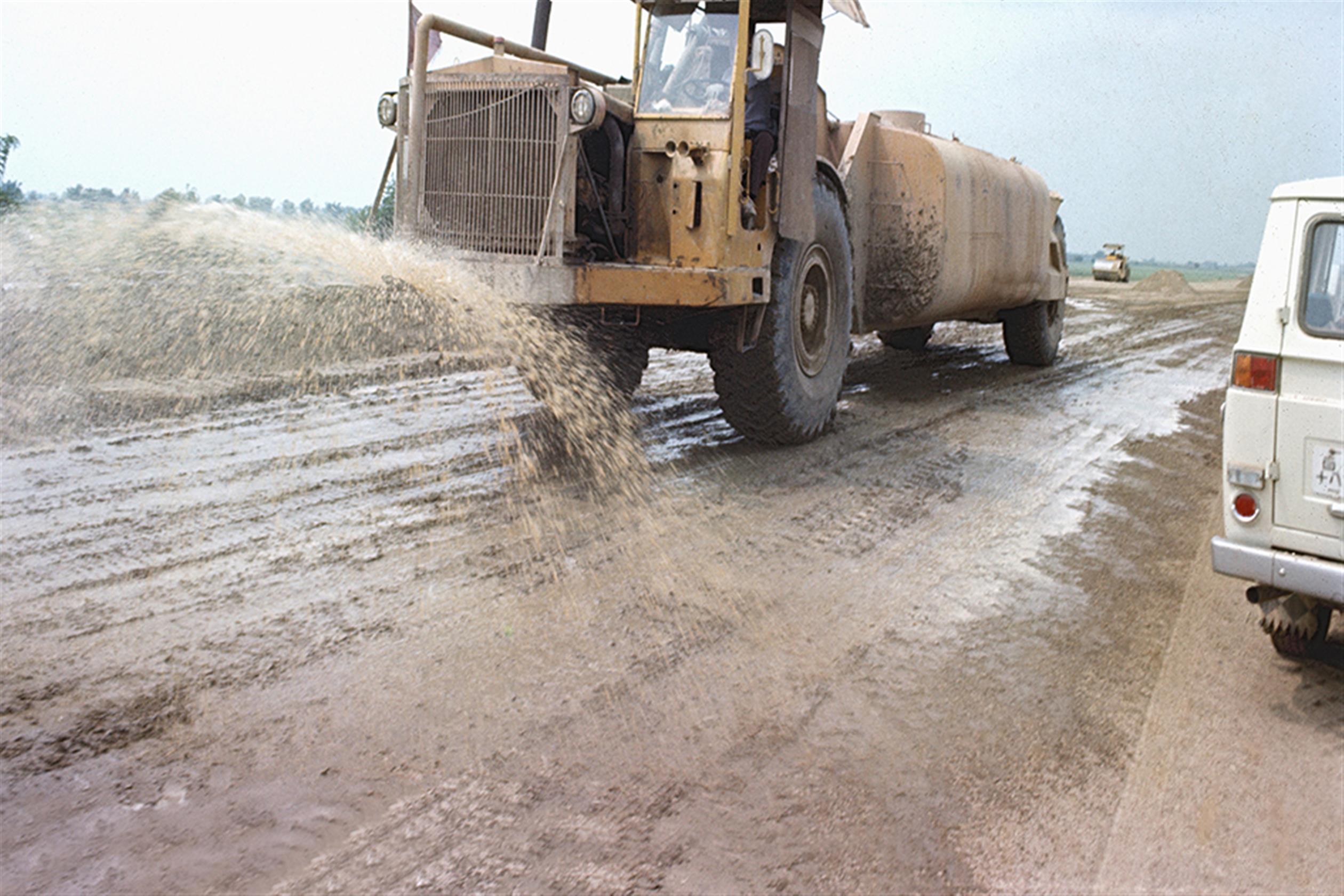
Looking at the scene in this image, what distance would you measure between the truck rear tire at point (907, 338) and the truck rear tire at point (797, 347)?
5203 millimetres

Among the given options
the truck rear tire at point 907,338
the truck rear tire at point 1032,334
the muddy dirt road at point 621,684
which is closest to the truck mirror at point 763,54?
the muddy dirt road at point 621,684

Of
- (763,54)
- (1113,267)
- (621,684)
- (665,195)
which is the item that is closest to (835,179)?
(763,54)

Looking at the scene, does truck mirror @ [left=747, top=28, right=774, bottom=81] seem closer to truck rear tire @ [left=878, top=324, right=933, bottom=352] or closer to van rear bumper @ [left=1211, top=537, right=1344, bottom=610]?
van rear bumper @ [left=1211, top=537, right=1344, bottom=610]

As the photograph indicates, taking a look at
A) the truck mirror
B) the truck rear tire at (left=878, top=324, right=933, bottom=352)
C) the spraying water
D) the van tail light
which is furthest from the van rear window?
the truck rear tire at (left=878, top=324, right=933, bottom=352)

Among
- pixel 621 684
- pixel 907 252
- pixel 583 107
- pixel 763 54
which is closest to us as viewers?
pixel 621 684

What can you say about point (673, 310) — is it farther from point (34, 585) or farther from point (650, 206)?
point (34, 585)

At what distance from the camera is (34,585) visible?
13.8 feet

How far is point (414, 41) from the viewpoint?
20.9 feet

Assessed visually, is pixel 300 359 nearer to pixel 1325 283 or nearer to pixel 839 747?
pixel 839 747

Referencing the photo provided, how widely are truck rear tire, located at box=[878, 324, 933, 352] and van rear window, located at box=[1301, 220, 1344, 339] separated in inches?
Answer: 363

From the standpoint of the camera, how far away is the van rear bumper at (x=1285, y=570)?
374cm

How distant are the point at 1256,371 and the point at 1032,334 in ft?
28.3

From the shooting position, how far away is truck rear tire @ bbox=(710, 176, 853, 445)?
6.97m

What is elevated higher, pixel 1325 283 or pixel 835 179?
pixel 835 179
